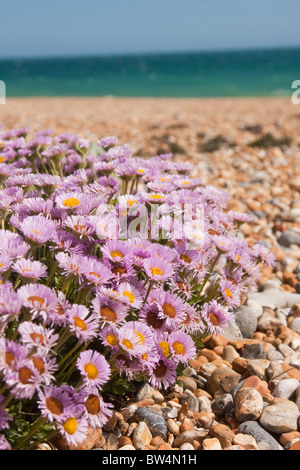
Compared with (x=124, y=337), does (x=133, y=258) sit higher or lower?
higher

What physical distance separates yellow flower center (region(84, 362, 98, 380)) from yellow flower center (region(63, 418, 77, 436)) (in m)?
0.14

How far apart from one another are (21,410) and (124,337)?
1.58 feet

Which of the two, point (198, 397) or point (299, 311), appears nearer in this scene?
point (198, 397)

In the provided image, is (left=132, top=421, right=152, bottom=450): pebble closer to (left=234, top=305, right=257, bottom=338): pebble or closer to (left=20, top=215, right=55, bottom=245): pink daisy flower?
(left=20, top=215, right=55, bottom=245): pink daisy flower

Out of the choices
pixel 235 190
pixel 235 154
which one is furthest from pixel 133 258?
pixel 235 154

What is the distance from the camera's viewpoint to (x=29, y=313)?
1.57 metres

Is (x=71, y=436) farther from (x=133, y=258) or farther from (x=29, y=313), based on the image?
(x=133, y=258)

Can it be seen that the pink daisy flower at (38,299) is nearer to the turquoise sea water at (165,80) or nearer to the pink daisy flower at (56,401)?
the pink daisy flower at (56,401)

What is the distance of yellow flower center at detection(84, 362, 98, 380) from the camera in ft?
5.41

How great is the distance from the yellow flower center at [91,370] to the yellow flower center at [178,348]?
42 cm

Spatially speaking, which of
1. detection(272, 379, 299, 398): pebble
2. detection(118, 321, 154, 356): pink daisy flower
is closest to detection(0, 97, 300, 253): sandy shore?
detection(272, 379, 299, 398): pebble

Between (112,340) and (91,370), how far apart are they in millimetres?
139

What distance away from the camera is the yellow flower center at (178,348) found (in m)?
1.98

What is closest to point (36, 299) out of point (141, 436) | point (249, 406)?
point (141, 436)
